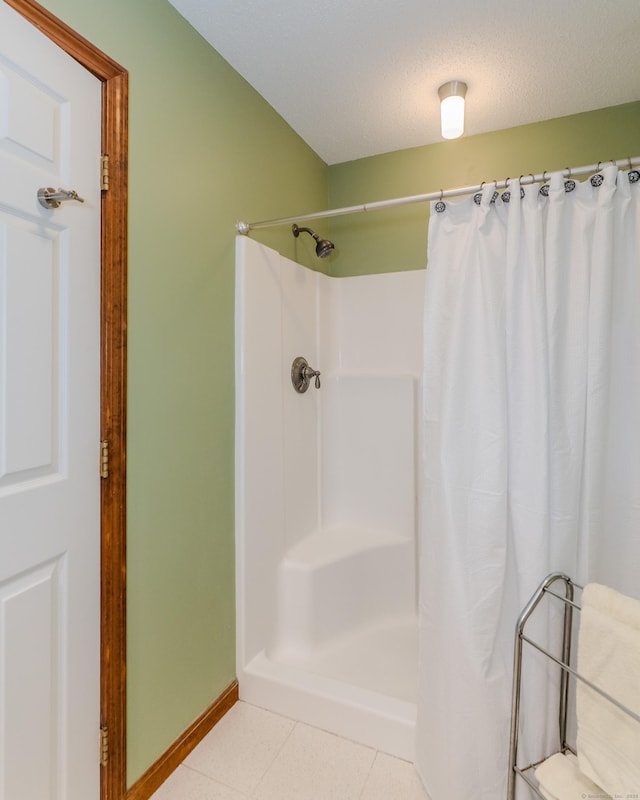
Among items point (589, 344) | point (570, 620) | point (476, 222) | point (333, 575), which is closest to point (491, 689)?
point (570, 620)

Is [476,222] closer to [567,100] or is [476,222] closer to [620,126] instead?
[567,100]

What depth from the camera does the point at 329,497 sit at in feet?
7.91

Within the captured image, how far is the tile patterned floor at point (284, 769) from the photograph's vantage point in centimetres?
133

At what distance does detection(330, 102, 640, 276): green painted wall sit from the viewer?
6.50 ft

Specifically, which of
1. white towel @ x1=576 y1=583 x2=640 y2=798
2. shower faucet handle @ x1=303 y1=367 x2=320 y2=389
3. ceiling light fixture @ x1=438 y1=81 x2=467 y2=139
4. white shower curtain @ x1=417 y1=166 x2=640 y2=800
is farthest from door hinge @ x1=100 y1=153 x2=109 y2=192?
white towel @ x1=576 y1=583 x2=640 y2=798

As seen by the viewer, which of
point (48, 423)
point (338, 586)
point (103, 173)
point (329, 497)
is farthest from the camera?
point (329, 497)

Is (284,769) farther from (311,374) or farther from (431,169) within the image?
(431,169)

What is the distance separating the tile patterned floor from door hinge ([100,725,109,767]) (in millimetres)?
257

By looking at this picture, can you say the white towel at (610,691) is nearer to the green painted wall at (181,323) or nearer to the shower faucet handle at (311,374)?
the green painted wall at (181,323)

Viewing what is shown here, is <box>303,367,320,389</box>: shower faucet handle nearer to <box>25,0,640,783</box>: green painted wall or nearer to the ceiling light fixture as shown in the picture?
<box>25,0,640,783</box>: green painted wall

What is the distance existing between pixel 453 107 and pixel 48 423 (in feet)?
6.06

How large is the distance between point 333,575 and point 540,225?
1.61 metres

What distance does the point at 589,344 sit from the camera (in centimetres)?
120

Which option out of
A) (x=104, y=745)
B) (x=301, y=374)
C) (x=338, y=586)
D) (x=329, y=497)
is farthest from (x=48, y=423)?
(x=329, y=497)
